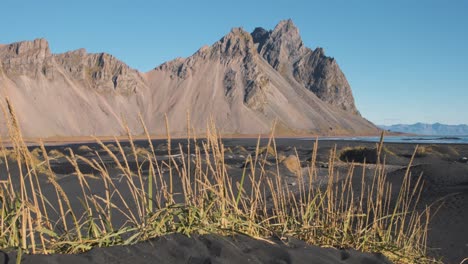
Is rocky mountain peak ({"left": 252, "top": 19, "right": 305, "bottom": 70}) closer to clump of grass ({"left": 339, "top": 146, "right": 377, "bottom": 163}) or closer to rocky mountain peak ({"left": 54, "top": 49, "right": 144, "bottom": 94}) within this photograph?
rocky mountain peak ({"left": 54, "top": 49, "right": 144, "bottom": 94})

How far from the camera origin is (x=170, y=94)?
95.5m

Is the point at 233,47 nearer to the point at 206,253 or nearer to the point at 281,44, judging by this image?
the point at 281,44

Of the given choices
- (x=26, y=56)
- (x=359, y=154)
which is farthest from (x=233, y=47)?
(x=359, y=154)

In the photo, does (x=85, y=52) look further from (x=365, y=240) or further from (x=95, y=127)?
(x=365, y=240)

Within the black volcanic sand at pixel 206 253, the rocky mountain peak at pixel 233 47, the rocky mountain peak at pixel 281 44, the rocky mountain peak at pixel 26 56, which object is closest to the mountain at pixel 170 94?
the rocky mountain peak at pixel 26 56

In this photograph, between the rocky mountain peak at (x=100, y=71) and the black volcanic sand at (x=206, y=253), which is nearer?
the black volcanic sand at (x=206, y=253)

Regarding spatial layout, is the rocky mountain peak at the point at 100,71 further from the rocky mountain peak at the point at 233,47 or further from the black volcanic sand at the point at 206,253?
the black volcanic sand at the point at 206,253

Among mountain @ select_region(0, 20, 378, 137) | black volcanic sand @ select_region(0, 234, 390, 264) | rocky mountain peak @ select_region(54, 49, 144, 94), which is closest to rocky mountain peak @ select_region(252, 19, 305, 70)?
mountain @ select_region(0, 20, 378, 137)

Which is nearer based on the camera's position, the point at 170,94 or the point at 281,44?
the point at 170,94

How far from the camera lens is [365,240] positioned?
12.4ft

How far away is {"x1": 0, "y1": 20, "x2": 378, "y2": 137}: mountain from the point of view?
2867 inches

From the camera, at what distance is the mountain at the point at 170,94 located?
239 ft

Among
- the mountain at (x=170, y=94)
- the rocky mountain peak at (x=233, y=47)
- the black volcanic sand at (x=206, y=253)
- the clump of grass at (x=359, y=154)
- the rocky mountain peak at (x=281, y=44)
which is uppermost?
the rocky mountain peak at (x=281, y=44)

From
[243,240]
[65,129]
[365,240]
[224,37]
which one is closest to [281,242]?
[243,240]
